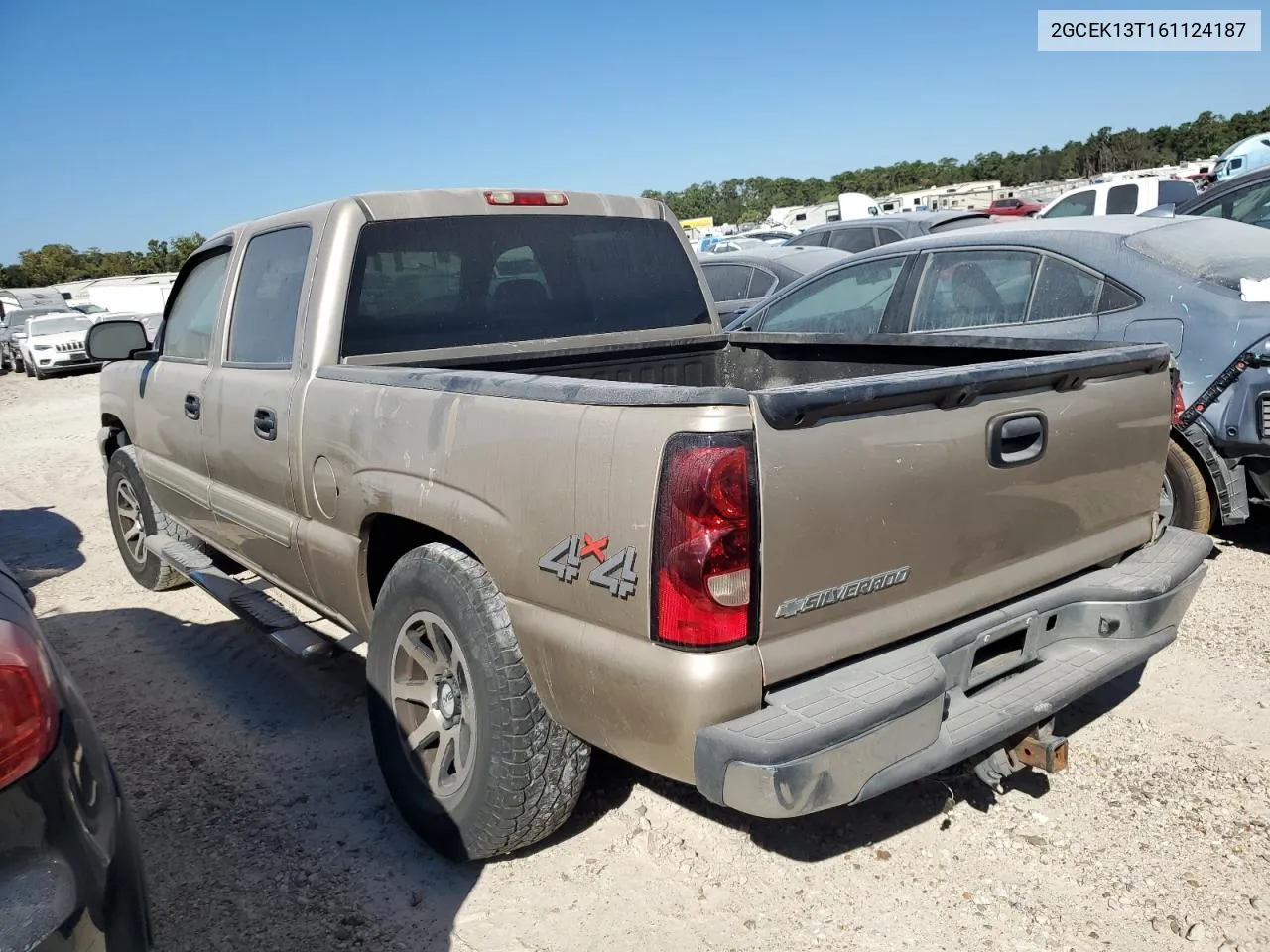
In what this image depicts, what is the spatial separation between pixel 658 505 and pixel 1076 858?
5.83ft

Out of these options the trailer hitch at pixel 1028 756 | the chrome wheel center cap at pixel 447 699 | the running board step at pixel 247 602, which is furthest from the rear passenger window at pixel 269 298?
the trailer hitch at pixel 1028 756

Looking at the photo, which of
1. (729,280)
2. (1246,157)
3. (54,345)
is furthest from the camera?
(54,345)

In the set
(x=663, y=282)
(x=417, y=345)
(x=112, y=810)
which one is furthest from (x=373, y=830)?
(x=663, y=282)

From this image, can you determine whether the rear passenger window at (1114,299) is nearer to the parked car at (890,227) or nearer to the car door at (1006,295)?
the car door at (1006,295)

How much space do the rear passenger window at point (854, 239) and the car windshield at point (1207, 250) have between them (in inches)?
344

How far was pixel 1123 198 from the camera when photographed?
616 inches

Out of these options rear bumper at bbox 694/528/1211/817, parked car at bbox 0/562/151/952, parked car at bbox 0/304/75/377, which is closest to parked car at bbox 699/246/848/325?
rear bumper at bbox 694/528/1211/817

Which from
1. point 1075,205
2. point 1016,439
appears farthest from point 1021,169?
point 1016,439

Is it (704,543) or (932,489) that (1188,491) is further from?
(704,543)

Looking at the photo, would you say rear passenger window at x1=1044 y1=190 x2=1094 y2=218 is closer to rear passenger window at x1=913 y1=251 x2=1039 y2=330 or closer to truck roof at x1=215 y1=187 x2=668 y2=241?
rear passenger window at x1=913 y1=251 x2=1039 y2=330

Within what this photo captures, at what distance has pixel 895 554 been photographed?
2.42 metres

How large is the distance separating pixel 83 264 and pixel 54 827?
6815 centimetres

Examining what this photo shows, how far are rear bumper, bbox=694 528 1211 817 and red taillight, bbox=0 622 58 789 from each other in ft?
4.24

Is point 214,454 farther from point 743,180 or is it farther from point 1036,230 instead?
point 743,180
